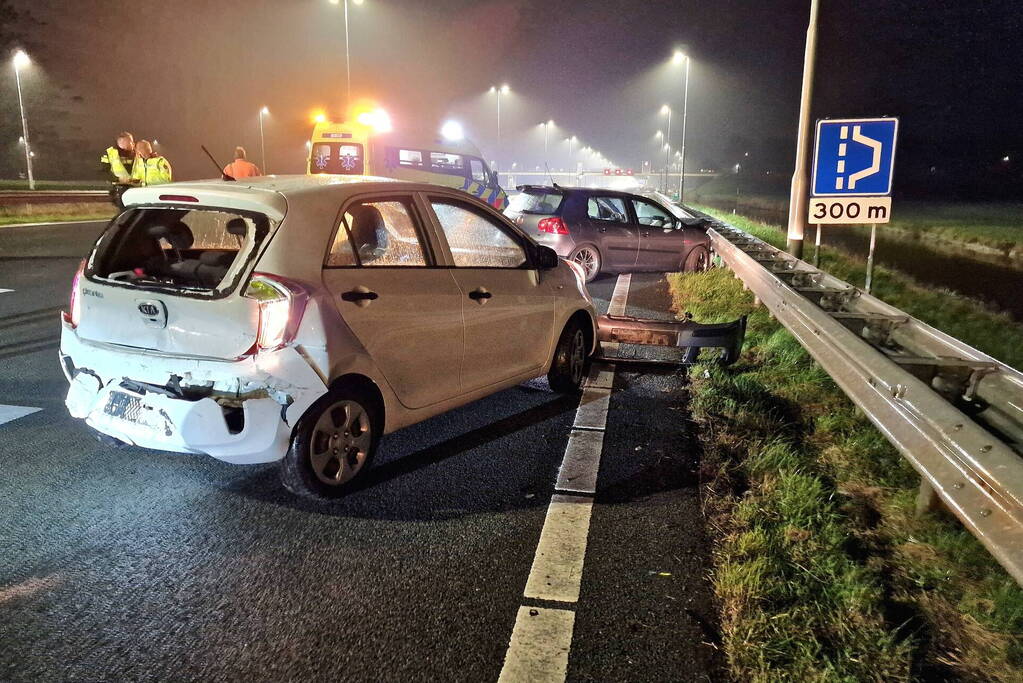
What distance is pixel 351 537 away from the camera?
3750mm

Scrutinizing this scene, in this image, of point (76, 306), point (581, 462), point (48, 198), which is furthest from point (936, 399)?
point (48, 198)

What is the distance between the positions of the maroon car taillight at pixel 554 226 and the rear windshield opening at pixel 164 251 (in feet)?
26.0

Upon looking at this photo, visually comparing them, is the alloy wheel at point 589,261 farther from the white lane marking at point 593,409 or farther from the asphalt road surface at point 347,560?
the asphalt road surface at point 347,560

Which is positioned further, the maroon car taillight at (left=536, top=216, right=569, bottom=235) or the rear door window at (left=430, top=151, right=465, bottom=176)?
the rear door window at (left=430, top=151, right=465, bottom=176)

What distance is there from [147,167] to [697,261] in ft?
28.2

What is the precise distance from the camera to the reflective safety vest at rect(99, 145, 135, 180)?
11578 millimetres

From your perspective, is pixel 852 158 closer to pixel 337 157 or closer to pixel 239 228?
pixel 239 228

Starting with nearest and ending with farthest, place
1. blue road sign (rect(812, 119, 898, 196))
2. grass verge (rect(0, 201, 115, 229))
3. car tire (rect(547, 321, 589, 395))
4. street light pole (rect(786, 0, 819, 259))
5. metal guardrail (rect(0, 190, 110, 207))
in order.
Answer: car tire (rect(547, 321, 589, 395)) < blue road sign (rect(812, 119, 898, 196)) < street light pole (rect(786, 0, 819, 259)) < grass verge (rect(0, 201, 115, 229)) < metal guardrail (rect(0, 190, 110, 207))

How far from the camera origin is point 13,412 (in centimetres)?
543

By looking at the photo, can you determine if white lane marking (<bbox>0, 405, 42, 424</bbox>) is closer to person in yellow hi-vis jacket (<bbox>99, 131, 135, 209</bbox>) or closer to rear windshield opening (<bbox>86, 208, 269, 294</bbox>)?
rear windshield opening (<bbox>86, 208, 269, 294</bbox>)

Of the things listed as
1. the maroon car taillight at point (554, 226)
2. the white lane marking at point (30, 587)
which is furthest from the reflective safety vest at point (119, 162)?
the white lane marking at point (30, 587)

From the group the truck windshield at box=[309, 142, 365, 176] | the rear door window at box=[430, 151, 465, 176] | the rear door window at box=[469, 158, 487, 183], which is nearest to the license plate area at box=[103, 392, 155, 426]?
the truck windshield at box=[309, 142, 365, 176]

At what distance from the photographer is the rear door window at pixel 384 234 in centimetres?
442

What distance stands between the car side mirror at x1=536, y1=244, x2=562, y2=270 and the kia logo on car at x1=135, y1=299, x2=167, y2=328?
2.58m
